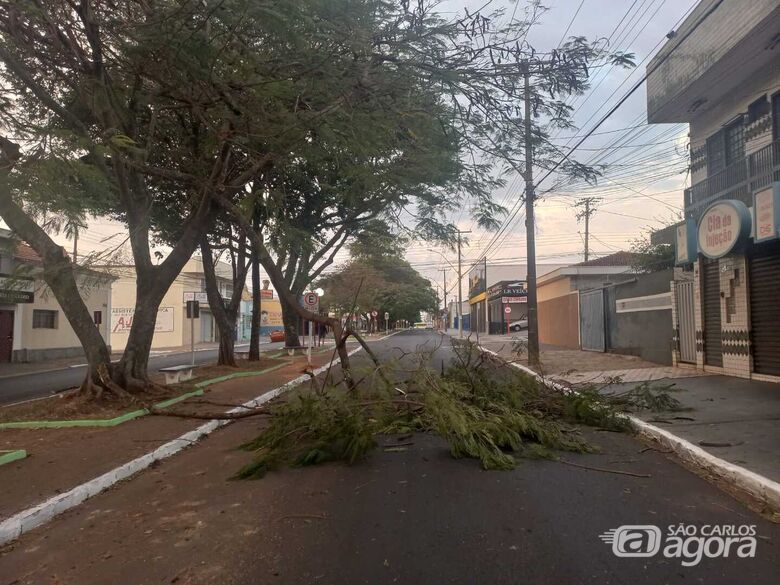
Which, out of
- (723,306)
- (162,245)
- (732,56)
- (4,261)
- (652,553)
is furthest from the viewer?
(4,261)

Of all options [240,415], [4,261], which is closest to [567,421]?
[240,415]

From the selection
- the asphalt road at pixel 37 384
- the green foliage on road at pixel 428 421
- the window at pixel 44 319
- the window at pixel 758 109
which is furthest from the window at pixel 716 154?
the window at pixel 44 319

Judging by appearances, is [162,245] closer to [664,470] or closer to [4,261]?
[4,261]

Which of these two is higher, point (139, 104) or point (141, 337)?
point (139, 104)

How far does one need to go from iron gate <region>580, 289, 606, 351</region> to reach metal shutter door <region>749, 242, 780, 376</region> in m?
9.82

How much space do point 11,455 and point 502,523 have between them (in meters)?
5.42

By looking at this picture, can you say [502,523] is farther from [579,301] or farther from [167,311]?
[167,311]

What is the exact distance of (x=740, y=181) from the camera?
12.7m

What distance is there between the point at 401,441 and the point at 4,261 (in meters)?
22.3

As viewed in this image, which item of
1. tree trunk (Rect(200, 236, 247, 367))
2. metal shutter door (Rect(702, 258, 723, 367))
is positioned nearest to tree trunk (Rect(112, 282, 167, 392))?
tree trunk (Rect(200, 236, 247, 367))

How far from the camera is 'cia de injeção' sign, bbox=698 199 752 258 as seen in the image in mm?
11367

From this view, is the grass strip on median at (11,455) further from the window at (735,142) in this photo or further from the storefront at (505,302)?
the storefront at (505,302)

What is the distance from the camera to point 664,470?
19.9 feet

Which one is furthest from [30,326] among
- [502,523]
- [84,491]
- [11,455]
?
[502,523]
